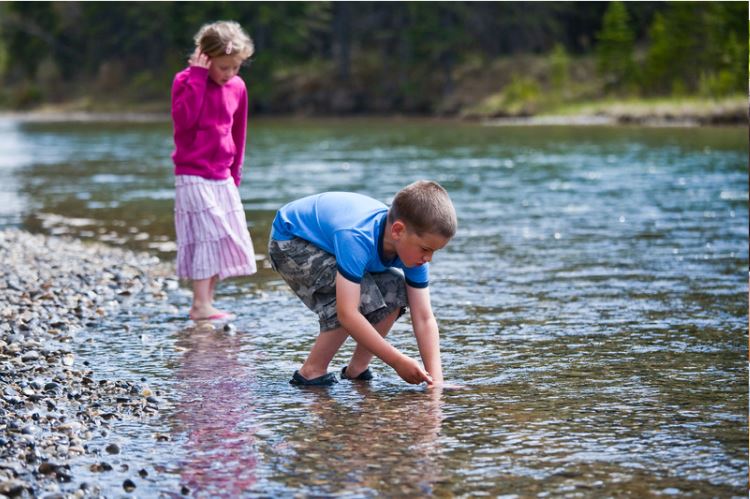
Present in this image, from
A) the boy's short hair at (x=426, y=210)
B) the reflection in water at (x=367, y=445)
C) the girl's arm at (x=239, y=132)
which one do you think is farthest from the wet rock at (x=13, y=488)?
the girl's arm at (x=239, y=132)

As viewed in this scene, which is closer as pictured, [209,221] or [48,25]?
[209,221]

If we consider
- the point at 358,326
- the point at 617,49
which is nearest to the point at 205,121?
the point at 358,326

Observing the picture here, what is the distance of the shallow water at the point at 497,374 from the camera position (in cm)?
401

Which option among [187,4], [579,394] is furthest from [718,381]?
[187,4]

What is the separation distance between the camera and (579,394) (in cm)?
512

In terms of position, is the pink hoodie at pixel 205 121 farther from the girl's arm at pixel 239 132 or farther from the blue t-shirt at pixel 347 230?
the blue t-shirt at pixel 347 230

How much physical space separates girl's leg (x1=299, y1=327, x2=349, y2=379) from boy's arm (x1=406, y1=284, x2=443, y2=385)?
0.34 m

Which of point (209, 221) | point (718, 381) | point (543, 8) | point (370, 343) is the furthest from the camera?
point (543, 8)

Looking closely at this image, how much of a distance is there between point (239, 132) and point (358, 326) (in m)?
2.87

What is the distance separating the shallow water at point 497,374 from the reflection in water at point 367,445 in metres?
0.01

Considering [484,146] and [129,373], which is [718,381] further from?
[484,146]

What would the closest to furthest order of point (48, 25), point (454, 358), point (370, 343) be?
point (370, 343) → point (454, 358) → point (48, 25)

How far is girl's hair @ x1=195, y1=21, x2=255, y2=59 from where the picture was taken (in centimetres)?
659

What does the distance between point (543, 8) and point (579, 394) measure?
57.9 metres
